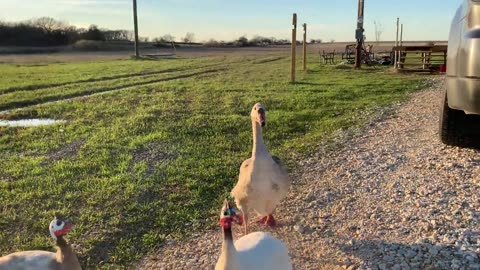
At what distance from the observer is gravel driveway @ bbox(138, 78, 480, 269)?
4.32 metres

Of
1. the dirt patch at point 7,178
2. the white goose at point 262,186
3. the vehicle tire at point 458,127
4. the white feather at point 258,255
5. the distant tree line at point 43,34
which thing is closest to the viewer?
the white feather at point 258,255

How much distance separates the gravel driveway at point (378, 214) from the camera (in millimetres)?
4320

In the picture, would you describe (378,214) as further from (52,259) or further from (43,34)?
(43,34)

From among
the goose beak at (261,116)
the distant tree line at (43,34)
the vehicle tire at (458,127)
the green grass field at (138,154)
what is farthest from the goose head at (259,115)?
the distant tree line at (43,34)

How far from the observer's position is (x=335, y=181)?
20.6 ft

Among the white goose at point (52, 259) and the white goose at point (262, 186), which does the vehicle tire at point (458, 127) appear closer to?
the white goose at point (262, 186)

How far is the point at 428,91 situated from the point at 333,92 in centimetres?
271

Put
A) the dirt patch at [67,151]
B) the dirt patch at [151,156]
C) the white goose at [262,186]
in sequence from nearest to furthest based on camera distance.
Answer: the white goose at [262,186] → the dirt patch at [151,156] → the dirt patch at [67,151]

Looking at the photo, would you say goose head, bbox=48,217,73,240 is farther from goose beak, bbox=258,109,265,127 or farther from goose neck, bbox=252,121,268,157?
goose beak, bbox=258,109,265,127

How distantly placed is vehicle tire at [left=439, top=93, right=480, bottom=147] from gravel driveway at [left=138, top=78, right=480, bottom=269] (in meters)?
0.14

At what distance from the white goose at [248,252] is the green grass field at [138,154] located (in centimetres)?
123

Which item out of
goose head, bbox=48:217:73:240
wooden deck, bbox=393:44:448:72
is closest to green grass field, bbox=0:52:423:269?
goose head, bbox=48:217:73:240

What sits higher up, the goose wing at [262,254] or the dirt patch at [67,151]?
the goose wing at [262,254]

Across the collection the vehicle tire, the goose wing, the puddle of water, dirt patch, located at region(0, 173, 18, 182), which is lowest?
dirt patch, located at region(0, 173, 18, 182)
